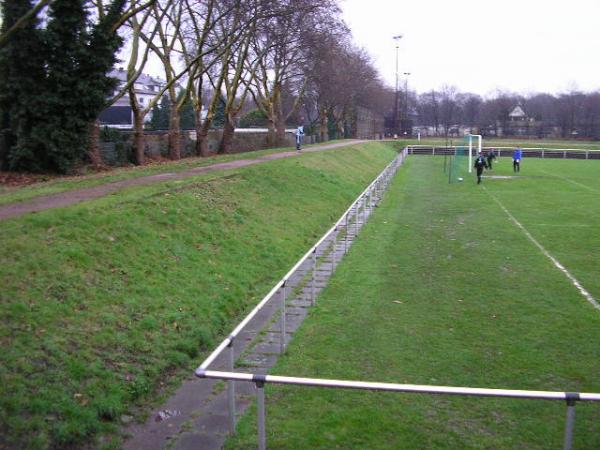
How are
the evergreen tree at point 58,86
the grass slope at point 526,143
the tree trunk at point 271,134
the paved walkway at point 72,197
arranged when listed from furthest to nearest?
1. the grass slope at point 526,143
2. the tree trunk at point 271,134
3. the evergreen tree at point 58,86
4. the paved walkway at point 72,197

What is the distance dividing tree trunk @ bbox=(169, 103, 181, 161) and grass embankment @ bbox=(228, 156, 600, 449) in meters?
16.3

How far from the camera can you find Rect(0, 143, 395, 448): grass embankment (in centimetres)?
579

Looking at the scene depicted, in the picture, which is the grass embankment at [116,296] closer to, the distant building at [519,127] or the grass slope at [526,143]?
the grass slope at [526,143]

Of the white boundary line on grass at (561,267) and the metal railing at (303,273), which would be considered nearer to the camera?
the metal railing at (303,273)

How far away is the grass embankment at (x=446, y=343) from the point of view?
5602mm

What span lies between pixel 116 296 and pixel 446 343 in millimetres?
4680

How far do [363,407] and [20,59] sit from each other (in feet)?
59.4

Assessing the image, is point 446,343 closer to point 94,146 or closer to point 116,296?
point 116,296

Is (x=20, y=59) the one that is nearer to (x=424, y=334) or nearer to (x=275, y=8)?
(x=275, y=8)

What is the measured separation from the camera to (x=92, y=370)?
21.0ft

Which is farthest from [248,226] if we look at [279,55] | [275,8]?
[279,55]

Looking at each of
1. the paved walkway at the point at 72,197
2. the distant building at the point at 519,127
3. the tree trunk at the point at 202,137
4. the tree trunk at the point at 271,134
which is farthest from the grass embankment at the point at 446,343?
the distant building at the point at 519,127

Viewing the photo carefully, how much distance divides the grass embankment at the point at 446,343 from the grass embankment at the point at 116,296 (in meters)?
1.49

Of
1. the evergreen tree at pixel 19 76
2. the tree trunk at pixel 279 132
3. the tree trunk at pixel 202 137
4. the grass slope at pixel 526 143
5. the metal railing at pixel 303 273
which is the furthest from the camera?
the grass slope at pixel 526 143
